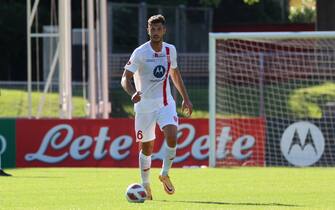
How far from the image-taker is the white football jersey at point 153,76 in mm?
13812

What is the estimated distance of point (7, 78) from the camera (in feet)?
152

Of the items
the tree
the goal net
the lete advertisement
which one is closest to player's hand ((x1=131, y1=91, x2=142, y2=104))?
the goal net

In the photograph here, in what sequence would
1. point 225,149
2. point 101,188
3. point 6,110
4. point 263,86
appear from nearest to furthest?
point 101,188
point 225,149
point 263,86
point 6,110

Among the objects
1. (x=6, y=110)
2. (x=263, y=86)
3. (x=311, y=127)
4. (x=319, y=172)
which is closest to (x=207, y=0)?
(x=6, y=110)

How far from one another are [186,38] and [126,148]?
22437mm

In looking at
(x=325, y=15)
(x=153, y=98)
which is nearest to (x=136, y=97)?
(x=153, y=98)

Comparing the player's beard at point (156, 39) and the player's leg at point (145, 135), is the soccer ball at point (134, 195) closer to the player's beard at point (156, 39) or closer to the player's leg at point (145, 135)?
the player's leg at point (145, 135)

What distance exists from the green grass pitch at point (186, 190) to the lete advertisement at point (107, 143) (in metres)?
3.25

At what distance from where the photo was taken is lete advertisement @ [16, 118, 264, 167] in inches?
949

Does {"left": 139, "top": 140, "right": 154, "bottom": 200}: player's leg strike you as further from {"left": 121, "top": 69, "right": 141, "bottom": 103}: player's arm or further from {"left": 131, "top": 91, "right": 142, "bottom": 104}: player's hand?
{"left": 131, "top": 91, "right": 142, "bottom": 104}: player's hand

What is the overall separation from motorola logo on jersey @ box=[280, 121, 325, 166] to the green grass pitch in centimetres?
353

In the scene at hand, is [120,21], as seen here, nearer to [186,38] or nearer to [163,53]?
[186,38]

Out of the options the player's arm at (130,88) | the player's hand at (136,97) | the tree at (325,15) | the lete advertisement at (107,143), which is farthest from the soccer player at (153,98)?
the tree at (325,15)

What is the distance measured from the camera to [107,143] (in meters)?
24.4
